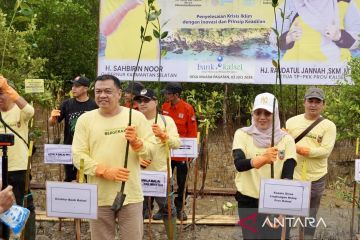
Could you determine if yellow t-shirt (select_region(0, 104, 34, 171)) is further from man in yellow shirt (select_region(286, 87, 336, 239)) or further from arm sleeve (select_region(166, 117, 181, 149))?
man in yellow shirt (select_region(286, 87, 336, 239))

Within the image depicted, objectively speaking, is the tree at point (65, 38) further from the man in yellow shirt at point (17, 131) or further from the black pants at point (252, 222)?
the black pants at point (252, 222)

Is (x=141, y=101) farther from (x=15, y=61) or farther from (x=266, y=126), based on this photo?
(x=15, y=61)

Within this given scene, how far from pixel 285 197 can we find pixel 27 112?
2.42m

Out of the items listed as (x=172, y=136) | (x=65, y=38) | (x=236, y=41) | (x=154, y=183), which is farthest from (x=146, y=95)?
(x=65, y=38)

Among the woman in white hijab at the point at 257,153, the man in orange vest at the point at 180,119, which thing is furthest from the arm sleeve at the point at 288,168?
the man in orange vest at the point at 180,119

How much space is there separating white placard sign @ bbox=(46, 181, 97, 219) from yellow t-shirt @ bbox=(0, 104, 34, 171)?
4.25ft

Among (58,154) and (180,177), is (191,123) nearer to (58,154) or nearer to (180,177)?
(180,177)

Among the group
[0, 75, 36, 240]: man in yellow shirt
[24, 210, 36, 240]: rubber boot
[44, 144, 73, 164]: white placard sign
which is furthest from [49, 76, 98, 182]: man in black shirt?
[24, 210, 36, 240]: rubber boot

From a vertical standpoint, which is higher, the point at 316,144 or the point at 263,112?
the point at 263,112

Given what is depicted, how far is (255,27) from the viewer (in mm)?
7340

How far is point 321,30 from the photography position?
282 inches

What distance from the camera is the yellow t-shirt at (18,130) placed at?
13.7ft

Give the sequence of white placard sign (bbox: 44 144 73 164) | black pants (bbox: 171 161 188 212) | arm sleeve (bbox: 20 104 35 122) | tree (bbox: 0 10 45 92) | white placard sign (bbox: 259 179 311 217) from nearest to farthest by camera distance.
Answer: white placard sign (bbox: 259 179 311 217) → arm sleeve (bbox: 20 104 35 122) → white placard sign (bbox: 44 144 73 164) → black pants (bbox: 171 161 188 212) → tree (bbox: 0 10 45 92)

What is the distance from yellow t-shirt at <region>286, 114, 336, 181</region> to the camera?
4.22 metres
